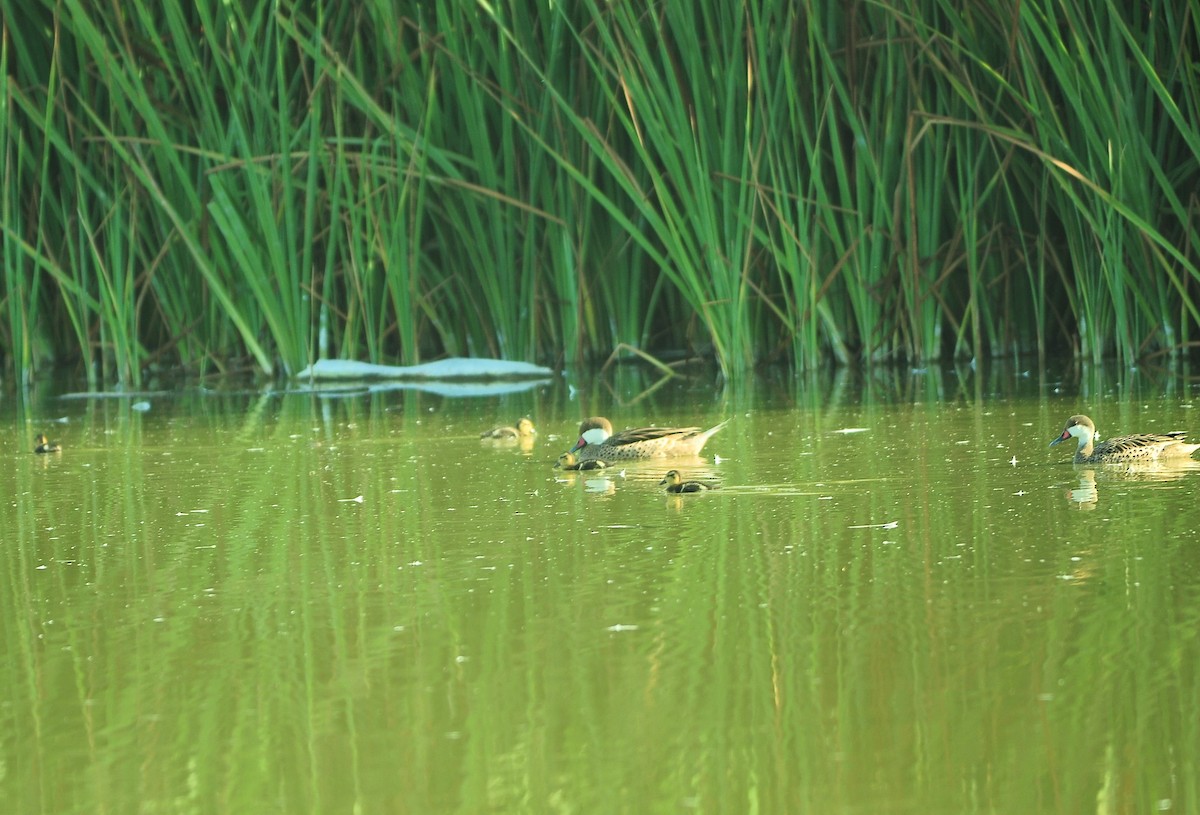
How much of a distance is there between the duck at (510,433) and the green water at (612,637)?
2.26 ft

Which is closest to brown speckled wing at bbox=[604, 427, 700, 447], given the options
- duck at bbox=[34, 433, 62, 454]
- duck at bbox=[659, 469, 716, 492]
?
duck at bbox=[659, 469, 716, 492]

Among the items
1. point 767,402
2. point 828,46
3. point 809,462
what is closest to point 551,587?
point 809,462

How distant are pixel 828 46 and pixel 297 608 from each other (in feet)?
22.3

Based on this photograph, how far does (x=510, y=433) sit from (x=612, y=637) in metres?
3.65

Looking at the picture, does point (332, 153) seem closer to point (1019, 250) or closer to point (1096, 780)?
point (1019, 250)

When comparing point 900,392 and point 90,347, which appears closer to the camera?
point 900,392

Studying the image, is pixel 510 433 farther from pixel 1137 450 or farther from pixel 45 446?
pixel 1137 450

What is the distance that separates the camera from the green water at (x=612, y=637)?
102 inches

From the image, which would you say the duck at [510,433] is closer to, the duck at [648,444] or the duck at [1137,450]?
the duck at [648,444]

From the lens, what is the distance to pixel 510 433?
702 centimetres

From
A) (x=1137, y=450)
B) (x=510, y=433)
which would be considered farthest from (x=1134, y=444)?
(x=510, y=433)

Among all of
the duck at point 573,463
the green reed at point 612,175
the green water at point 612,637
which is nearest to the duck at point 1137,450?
the green water at point 612,637

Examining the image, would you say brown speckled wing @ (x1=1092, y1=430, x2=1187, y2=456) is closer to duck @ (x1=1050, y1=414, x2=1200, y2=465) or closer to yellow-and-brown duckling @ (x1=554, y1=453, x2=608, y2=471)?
duck @ (x1=1050, y1=414, x2=1200, y2=465)

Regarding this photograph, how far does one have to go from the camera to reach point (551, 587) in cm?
388
